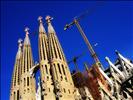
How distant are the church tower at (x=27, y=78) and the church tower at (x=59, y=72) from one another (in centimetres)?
549

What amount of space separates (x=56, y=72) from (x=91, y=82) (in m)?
6.62

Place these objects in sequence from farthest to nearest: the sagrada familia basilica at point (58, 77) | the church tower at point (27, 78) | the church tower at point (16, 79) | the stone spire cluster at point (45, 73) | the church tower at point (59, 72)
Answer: the church tower at point (16, 79) < the church tower at point (27, 78) < the stone spire cluster at point (45, 73) < the church tower at point (59, 72) < the sagrada familia basilica at point (58, 77)

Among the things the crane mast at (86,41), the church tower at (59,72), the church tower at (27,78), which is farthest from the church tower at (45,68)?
the crane mast at (86,41)

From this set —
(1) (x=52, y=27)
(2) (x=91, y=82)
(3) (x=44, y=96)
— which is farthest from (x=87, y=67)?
(3) (x=44, y=96)

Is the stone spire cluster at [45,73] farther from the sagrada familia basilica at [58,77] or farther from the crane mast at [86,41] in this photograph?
the crane mast at [86,41]

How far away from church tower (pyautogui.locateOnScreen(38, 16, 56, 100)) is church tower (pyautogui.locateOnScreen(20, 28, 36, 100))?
3.52 m

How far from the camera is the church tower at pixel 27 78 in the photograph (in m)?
43.0

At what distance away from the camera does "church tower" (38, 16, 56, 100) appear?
127 feet

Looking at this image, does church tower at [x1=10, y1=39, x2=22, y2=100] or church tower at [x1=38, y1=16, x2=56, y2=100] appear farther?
church tower at [x1=10, y1=39, x2=22, y2=100]

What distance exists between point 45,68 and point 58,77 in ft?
13.7

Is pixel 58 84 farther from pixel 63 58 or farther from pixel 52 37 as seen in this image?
pixel 52 37

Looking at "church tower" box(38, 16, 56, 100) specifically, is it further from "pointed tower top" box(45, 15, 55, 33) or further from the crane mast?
the crane mast

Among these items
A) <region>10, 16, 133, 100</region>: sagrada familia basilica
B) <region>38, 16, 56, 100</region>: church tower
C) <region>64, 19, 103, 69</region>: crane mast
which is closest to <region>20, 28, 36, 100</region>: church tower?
<region>10, 16, 133, 100</region>: sagrada familia basilica

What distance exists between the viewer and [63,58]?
4366 centimetres
